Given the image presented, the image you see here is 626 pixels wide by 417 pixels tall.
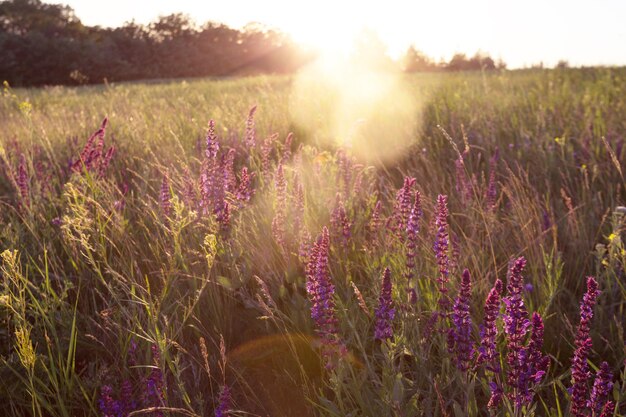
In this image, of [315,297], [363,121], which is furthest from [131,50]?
[315,297]

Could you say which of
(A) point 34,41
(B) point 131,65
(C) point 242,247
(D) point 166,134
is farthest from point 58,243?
(B) point 131,65

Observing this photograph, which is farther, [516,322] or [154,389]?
[154,389]

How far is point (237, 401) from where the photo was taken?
1627 mm

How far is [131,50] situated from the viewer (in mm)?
44531

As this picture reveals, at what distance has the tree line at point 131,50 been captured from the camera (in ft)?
118

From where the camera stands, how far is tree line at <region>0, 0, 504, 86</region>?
3591 cm

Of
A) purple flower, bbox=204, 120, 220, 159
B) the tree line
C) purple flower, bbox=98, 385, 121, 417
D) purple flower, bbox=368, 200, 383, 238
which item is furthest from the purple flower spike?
the tree line

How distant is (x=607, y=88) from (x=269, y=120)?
4099 mm

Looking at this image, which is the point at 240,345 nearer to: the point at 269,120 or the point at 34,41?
the point at 269,120

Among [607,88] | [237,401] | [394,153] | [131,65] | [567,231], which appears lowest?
[237,401]

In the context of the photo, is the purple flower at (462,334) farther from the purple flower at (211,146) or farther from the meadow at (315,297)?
the purple flower at (211,146)

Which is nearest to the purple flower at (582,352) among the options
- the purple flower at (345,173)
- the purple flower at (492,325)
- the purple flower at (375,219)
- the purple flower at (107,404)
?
the purple flower at (492,325)

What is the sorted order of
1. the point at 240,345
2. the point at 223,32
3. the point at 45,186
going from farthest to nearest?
the point at 223,32 < the point at 45,186 < the point at 240,345

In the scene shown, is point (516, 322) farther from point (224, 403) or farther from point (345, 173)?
point (345, 173)
